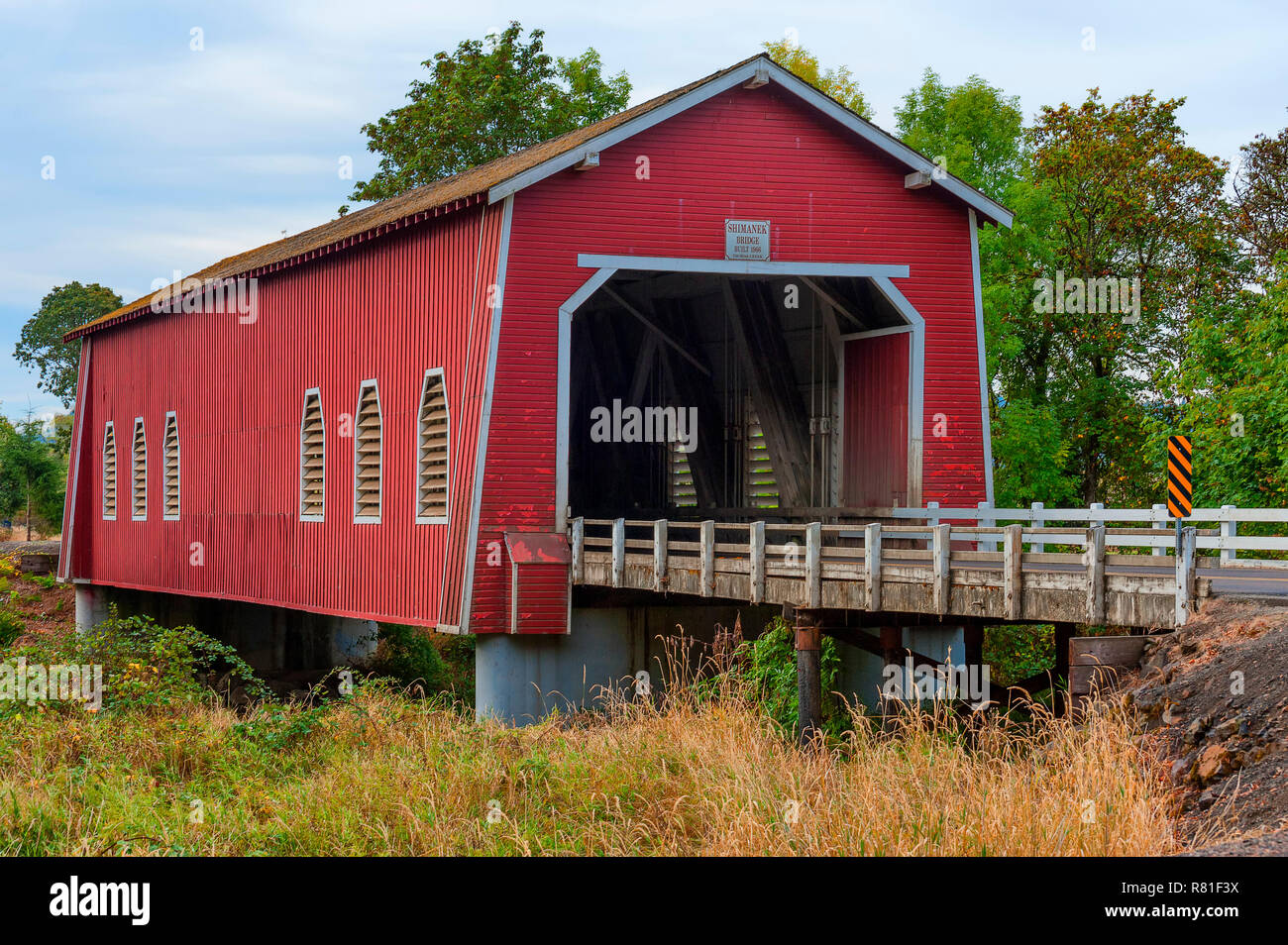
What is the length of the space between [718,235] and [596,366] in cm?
599

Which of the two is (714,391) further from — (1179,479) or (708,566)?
(1179,479)

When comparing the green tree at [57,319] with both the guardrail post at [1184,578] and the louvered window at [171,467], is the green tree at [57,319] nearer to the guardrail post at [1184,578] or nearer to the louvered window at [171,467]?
the louvered window at [171,467]

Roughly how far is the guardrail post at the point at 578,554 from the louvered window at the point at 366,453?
413 centimetres

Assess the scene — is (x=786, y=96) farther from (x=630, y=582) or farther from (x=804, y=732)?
(x=804, y=732)

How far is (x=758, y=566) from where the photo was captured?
603 inches

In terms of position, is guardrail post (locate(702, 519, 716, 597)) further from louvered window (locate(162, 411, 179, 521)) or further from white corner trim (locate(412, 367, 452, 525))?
louvered window (locate(162, 411, 179, 521))

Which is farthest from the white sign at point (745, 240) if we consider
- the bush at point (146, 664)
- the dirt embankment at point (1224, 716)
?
the dirt embankment at point (1224, 716)

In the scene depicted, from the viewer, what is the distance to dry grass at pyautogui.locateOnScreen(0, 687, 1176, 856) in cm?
877

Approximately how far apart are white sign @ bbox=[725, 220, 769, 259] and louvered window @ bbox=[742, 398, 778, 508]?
543 centimetres

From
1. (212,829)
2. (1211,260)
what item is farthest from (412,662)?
(212,829)

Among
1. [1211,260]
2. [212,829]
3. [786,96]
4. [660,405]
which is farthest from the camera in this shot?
[1211,260]
